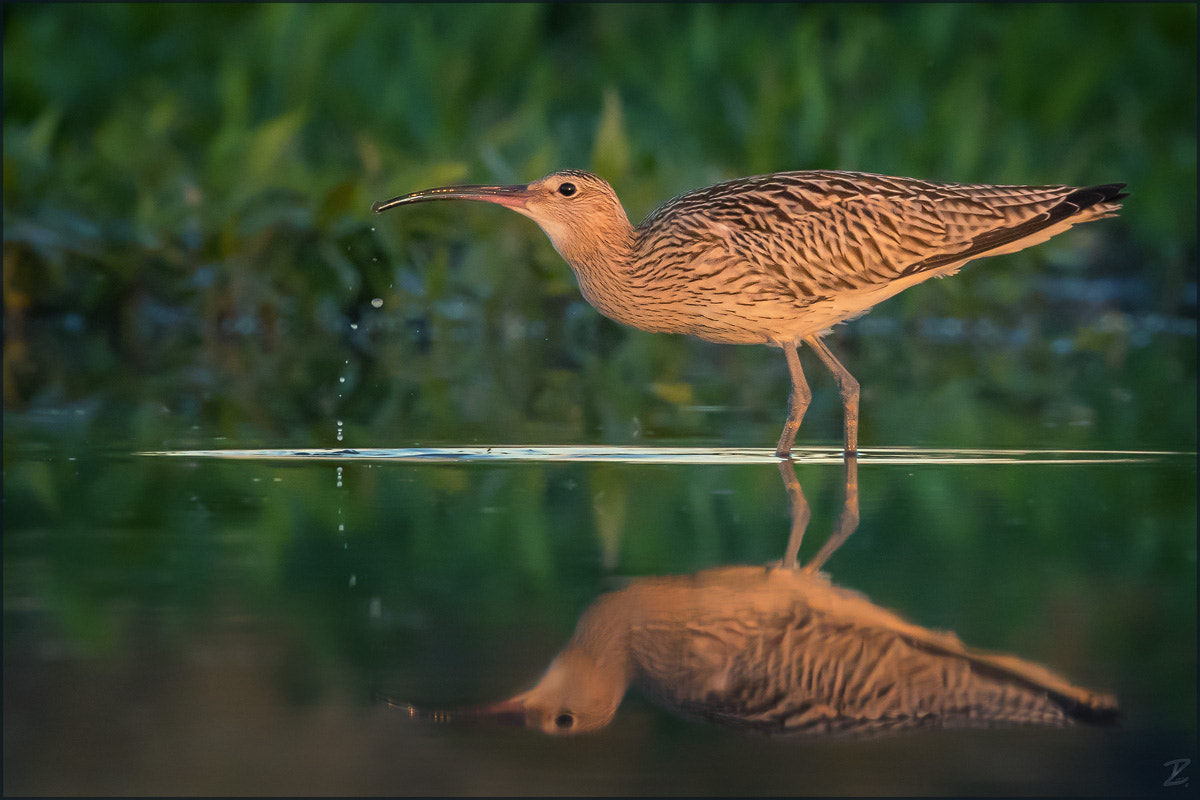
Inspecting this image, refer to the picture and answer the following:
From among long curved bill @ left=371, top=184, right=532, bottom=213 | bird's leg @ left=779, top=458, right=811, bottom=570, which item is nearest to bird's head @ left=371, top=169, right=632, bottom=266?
long curved bill @ left=371, top=184, right=532, bottom=213

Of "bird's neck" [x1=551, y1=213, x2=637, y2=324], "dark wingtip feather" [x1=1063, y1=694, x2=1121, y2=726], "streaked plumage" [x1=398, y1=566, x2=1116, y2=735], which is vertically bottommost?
"dark wingtip feather" [x1=1063, y1=694, x2=1121, y2=726]

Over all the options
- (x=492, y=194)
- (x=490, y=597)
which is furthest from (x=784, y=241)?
(x=490, y=597)

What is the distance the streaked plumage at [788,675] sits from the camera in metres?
3.41

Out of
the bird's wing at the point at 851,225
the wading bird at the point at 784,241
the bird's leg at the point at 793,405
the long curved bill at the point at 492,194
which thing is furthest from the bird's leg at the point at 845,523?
the long curved bill at the point at 492,194

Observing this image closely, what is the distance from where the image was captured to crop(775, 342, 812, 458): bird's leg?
277 inches

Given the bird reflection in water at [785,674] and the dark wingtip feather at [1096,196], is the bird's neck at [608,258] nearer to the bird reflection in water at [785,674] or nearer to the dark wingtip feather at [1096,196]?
the dark wingtip feather at [1096,196]

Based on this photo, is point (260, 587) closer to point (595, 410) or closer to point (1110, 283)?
point (595, 410)

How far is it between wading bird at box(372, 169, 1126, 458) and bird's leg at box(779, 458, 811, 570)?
819mm

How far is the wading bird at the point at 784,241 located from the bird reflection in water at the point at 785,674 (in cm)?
329

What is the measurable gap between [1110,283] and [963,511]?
414 inches

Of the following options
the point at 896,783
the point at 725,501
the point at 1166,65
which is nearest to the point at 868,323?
the point at 1166,65

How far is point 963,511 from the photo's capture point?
5594 mm

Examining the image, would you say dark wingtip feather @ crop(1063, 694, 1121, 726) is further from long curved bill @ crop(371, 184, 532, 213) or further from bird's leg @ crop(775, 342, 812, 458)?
long curved bill @ crop(371, 184, 532, 213)

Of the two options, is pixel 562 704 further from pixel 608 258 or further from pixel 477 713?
pixel 608 258
